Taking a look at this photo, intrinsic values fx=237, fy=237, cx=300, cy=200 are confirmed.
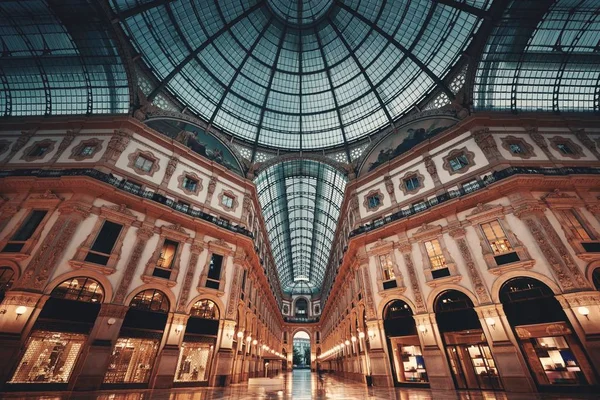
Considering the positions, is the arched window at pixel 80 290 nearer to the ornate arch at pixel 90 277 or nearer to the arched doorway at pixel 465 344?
the ornate arch at pixel 90 277

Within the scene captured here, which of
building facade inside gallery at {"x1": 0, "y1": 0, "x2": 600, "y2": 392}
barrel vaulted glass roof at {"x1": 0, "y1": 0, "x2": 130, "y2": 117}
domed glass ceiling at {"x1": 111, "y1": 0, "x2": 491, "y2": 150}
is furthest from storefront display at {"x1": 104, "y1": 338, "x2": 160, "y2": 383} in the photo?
domed glass ceiling at {"x1": 111, "y1": 0, "x2": 491, "y2": 150}

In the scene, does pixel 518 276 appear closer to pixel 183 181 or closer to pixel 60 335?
pixel 183 181

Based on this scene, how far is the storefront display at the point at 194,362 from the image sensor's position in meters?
16.3

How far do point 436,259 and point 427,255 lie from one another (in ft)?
2.10

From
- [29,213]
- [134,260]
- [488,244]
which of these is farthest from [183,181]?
[488,244]

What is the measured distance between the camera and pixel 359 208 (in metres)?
25.2

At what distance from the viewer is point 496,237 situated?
1614 cm

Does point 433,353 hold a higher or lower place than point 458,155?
lower

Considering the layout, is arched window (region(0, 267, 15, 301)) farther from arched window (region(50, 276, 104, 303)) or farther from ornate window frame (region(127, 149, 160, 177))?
ornate window frame (region(127, 149, 160, 177))

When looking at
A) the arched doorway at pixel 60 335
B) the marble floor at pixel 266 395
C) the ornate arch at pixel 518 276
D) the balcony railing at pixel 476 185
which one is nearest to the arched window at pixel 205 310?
the marble floor at pixel 266 395

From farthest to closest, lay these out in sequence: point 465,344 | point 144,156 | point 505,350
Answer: point 144,156
point 465,344
point 505,350

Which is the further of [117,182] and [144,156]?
[144,156]

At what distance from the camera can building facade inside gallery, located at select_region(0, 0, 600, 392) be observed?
45.1ft

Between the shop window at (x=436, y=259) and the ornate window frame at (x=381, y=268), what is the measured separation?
96.8 inches
